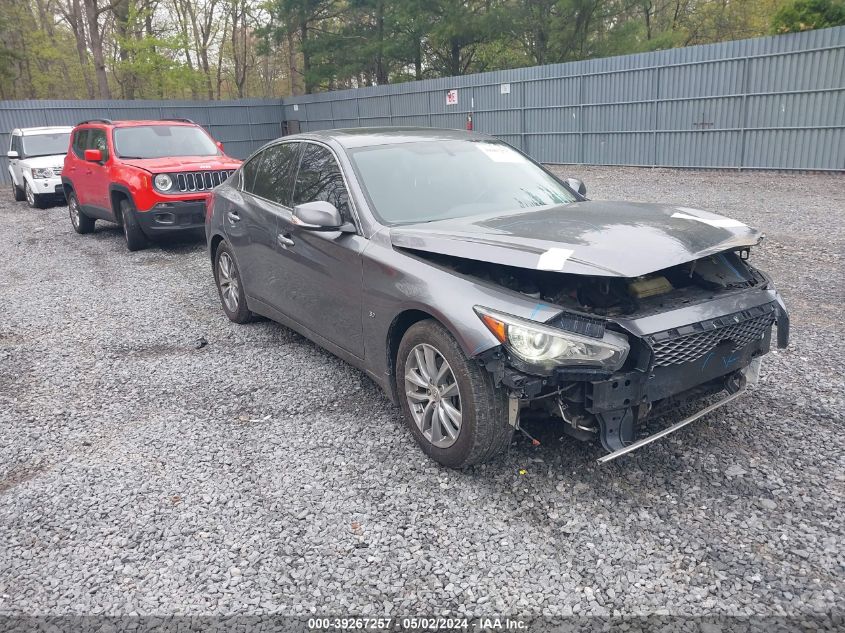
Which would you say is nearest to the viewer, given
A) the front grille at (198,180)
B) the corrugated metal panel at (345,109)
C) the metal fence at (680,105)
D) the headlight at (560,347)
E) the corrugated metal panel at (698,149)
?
the headlight at (560,347)

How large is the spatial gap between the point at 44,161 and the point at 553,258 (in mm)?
15224

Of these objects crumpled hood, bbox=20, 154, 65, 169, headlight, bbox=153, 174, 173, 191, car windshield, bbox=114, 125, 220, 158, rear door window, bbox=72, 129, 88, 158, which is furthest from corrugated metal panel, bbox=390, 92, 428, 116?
headlight, bbox=153, 174, 173, 191

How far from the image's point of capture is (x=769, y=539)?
2.75 metres

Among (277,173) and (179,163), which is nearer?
(277,173)

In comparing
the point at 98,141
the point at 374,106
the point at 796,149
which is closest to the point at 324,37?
the point at 374,106

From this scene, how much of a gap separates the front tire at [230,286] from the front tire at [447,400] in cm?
267

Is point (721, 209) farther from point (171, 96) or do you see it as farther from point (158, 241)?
point (171, 96)

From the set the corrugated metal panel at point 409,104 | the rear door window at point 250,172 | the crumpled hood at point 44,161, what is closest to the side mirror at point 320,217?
the rear door window at point 250,172

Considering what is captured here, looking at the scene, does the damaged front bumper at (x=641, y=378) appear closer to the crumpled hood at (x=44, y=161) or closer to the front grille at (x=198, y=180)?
the front grille at (x=198, y=180)

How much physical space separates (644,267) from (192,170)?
768 cm

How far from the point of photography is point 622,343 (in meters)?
2.85

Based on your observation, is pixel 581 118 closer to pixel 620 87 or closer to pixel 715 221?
pixel 620 87

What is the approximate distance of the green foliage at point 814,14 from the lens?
14.3 m

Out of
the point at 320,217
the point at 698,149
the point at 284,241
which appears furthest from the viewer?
the point at 698,149
